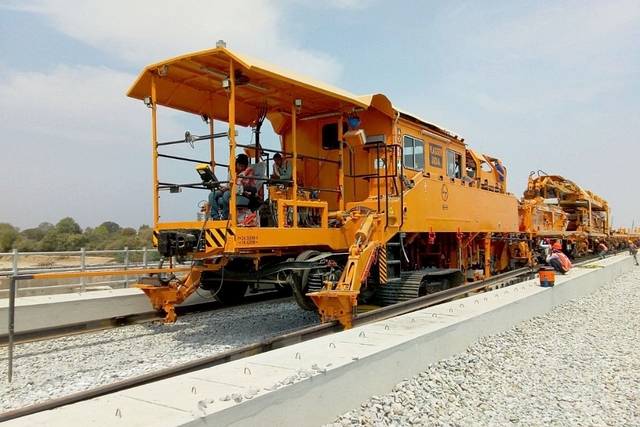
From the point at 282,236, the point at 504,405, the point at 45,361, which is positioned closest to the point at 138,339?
the point at 45,361

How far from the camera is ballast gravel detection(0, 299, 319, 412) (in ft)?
18.4

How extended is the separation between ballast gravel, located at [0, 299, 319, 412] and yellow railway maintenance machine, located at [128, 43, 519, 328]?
67 centimetres

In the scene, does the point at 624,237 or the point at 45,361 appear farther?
the point at 624,237

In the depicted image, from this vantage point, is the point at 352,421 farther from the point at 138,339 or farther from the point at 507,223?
the point at 507,223

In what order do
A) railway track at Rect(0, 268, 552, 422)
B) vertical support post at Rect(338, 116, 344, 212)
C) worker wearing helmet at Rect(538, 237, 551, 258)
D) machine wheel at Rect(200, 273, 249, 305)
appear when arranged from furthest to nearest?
worker wearing helmet at Rect(538, 237, 551, 258) < machine wheel at Rect(200, 273, 249, 305) < vertical support post at Rect(338, 116, 344, 212) < railway track at Rect(0, 268, 552, 422)

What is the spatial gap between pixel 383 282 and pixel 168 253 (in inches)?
130

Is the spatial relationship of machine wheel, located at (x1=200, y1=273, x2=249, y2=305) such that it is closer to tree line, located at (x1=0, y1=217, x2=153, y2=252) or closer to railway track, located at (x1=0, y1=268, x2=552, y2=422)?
railway track, located at (x1=0, y1=268, x2=552, y2=422)

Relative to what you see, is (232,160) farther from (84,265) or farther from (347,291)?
(84,265)

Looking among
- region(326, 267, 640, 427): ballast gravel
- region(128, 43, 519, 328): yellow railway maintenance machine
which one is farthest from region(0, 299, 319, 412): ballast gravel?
region(326, 267, 640, 427): ballast gravel

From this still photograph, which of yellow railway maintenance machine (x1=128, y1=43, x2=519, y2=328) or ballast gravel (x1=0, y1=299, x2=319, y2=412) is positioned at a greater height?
yellow railway maintenance machine (x1=128, y1=43, x2=519, y2=328)

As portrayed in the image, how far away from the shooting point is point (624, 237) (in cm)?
3409

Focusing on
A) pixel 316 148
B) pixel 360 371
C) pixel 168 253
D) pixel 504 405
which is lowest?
pixel 504 405

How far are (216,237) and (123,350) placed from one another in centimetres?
205

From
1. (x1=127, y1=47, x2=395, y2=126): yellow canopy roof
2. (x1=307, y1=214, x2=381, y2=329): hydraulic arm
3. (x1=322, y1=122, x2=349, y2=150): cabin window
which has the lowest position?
(x1=307, y1=214, x2=381, y2=329): hydraulic arm
